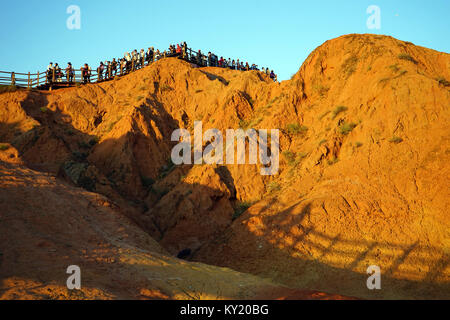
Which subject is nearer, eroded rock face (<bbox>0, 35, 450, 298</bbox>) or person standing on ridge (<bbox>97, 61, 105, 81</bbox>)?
eroded rock face (<bbox>0, 35, 450, 298</bbox>)

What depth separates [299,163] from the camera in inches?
726

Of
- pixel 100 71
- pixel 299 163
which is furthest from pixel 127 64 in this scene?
pixel 299 163

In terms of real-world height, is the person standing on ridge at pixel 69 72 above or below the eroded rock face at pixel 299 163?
above

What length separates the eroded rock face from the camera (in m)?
13.8

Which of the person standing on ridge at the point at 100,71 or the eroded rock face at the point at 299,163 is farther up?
the person standing on ridge at the point at 100,71

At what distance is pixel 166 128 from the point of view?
25.1 meters

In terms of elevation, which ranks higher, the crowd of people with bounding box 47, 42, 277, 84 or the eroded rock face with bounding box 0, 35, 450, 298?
the crowd of people with bounding box 47, 42, 277, 84

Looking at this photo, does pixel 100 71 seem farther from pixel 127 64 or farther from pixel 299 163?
pixel 299 163

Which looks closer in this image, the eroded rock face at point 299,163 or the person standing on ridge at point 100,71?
the eroded rock face at point 299,163

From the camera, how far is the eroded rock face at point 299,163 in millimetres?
13766

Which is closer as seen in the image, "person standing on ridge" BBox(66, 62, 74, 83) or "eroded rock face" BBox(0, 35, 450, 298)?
"eroded rock face" BBox(0, 35, 450, 298)

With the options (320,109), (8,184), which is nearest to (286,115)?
(320,109)

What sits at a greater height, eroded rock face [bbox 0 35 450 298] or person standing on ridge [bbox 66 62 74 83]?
person standing on ridge [bbox 66 62 74 83]
